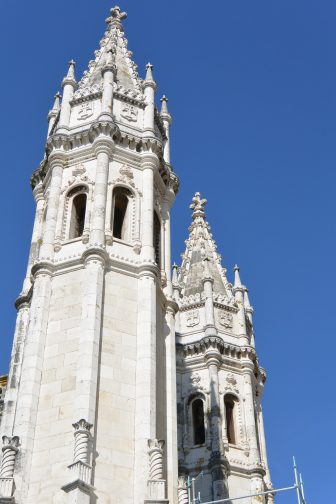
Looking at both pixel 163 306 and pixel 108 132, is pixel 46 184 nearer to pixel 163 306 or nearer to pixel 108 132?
pixel 108 132

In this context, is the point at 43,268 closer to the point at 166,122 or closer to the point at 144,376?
the point at 144,376

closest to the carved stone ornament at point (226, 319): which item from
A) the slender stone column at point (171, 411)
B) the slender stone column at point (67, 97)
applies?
the slender stone column at point (171, 411)

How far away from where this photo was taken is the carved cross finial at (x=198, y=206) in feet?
157

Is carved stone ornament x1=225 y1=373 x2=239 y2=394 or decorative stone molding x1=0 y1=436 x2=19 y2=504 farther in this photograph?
carved stone ornament x1=225 y1=373 x2=239 y2=394

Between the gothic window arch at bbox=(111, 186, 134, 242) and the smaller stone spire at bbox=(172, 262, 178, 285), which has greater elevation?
the smaller stone spire at bbox=(172, 262, 178, 285)

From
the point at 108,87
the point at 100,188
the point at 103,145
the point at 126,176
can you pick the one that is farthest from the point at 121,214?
the point at 108,87

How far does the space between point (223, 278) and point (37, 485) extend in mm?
23814

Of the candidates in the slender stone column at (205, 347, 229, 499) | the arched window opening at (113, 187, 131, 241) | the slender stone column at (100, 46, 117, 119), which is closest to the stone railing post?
the arched window opening at (113, 187, 131, 241)

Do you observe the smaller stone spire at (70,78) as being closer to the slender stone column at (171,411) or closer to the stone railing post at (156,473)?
the slender stone column at (171,411)

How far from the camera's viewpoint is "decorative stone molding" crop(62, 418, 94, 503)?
62.6ft

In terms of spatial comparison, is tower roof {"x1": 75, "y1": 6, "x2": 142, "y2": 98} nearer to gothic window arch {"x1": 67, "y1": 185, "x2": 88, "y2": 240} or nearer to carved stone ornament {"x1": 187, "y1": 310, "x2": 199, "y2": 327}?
gothic window arch {"x1": 67, "y1": 185, "x2": 88, "y2": 240}

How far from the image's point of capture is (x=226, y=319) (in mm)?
40188

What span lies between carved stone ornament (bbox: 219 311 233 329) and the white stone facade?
387 centimetres

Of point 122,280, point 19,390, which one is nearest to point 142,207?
point 122,280
